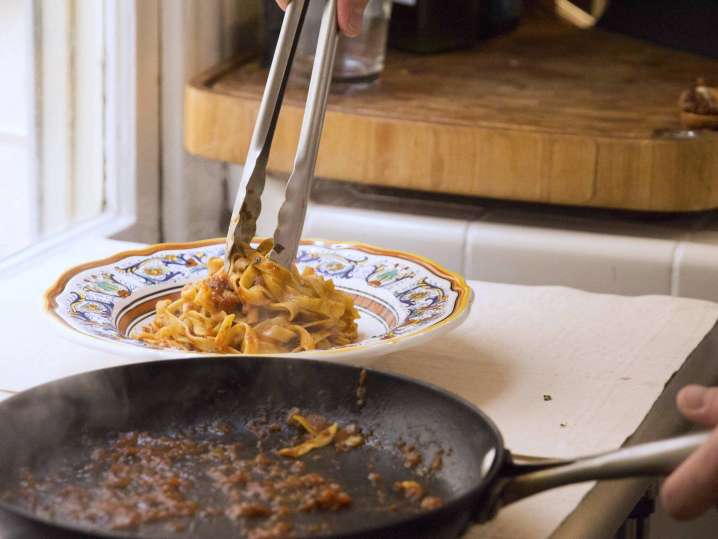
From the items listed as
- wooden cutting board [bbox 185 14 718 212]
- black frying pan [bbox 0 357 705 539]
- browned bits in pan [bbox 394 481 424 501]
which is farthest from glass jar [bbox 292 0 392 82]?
browned bits in pan [bbox 394 481 424 501]

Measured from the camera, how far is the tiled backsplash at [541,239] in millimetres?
1603

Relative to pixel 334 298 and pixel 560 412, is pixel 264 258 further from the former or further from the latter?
pixel 560 412

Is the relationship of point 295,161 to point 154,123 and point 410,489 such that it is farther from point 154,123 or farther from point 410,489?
point 154,123

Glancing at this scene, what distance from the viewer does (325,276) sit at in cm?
114

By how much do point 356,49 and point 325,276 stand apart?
2.80 feet

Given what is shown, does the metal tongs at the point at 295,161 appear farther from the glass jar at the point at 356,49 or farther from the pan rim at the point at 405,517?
the glass jar at the point at 356,49

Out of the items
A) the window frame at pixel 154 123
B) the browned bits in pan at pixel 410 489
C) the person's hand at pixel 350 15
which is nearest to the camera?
the browned bits in pan at pixel 410 489

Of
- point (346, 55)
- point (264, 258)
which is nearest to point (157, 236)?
point (346, 55)

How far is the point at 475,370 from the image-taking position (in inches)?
40.4

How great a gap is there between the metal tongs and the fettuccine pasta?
19mm

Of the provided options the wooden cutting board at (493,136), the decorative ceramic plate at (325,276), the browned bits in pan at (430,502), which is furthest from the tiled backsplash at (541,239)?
the browned bits in pan at (430,502)

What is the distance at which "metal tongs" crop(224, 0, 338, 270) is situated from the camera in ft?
3.24

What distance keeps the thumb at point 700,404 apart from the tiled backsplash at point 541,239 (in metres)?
0.93

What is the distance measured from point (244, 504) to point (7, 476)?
142 mm
